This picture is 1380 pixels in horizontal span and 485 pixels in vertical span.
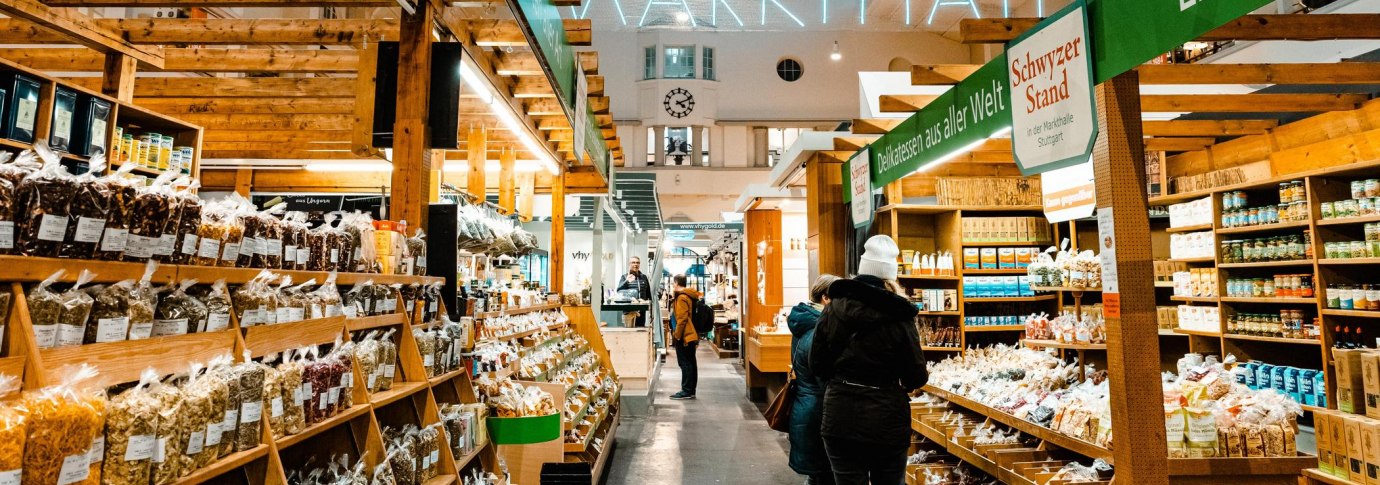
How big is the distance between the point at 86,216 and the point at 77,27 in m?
3.34

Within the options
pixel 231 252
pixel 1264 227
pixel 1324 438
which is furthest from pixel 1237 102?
pixel 231 252

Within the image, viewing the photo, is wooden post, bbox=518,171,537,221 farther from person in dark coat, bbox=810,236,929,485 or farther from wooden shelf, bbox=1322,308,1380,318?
wooden shelf, bbox=1322,308,1380,318

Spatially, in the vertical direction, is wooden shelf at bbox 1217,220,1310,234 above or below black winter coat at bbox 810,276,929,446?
above

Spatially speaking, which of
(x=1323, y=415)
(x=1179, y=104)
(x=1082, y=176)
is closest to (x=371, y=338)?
(x=1323, y=415)

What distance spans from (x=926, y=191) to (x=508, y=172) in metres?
4.01

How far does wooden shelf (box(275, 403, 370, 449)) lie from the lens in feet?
6.20

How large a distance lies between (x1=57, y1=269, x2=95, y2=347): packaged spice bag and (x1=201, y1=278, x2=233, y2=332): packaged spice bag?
32cm

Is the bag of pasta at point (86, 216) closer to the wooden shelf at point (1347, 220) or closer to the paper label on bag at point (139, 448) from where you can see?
the paper label on bag at point (139, 448)

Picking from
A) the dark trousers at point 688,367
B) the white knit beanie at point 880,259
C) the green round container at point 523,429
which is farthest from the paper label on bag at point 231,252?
the dark trousers at point 688,367

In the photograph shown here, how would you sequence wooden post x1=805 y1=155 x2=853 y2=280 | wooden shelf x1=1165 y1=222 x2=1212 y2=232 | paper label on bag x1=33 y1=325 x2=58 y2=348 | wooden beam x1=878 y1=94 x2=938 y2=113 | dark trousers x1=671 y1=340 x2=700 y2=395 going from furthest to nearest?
dark trousers x1=671 y1=340 x2=700 y2=395 → wooden post x1=805 y1=155 x2=853 y2=280 → wooden shelf x1=1165 y1=222 x2=1212 y2=232 → wooden beam x1=878 y1=94 x2=938 y2=113 → paper label on bag x1=33 y1=325 x2=58 y2=348

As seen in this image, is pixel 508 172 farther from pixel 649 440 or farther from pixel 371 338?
pixel 371 338

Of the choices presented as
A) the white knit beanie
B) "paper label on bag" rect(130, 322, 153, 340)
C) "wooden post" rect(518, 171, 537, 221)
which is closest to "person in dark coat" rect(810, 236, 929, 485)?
the white knit beanie

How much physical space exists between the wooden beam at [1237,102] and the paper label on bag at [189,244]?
505 centimetres

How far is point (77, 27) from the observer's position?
3846mm
